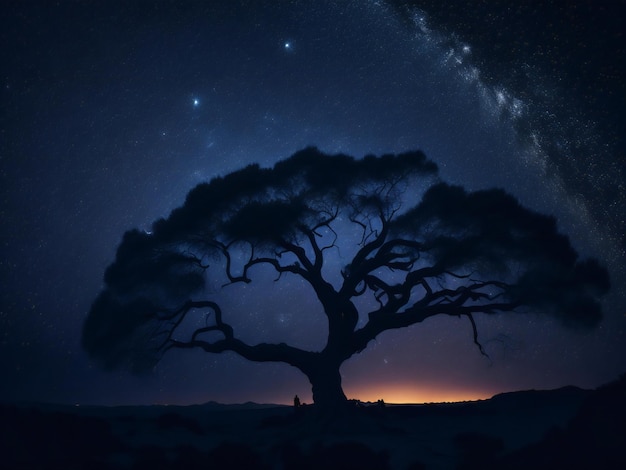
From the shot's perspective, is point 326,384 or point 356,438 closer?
point 356,438

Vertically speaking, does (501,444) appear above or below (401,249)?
below

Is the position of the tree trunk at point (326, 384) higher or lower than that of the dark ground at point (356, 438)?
higher

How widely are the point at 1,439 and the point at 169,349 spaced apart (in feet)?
22.4

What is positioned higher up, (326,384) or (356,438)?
(326,384)

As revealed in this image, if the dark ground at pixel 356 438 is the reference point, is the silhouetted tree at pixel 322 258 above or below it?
above

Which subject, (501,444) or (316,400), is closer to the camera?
(501,444)

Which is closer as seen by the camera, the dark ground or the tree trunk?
the dark ground

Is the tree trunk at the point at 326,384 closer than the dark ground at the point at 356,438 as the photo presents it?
No

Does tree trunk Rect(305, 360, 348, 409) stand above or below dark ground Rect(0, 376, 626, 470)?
above

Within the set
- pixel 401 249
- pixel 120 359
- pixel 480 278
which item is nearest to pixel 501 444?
pixel 480 278

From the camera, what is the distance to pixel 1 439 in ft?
40.7

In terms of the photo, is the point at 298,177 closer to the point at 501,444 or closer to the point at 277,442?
the point at 277,442

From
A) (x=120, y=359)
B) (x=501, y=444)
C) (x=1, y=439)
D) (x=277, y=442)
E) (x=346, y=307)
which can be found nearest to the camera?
(x=1, y=439)

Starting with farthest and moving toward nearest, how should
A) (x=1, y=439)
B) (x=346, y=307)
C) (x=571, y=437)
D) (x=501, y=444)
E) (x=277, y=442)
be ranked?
(x=346, y=307)
(x=277, y=442)
(x=501, y=444)
(x=1, y=439)
(x=571, y=437)
